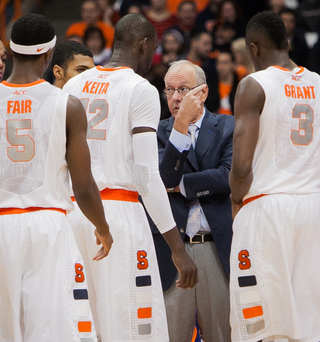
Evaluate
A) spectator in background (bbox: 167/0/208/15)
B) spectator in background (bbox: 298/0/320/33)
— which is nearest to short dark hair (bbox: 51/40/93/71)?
spectator in background (bbox: 298/0/320/33)

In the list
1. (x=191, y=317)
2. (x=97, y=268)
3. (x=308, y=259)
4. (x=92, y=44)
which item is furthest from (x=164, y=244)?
(x=92, y=44)

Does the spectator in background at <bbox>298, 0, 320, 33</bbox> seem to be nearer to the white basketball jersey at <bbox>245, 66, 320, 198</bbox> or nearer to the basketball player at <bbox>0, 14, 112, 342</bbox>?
the white basketball jersey at <bbox>245, 66, 320, 198</bbox>

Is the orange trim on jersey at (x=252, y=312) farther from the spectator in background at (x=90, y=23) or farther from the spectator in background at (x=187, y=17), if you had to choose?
the spectator in background at (x=90, y=23)

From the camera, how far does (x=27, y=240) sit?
3.10 meters

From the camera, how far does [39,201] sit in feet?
10.4

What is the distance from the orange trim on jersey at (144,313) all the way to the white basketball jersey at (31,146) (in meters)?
0.88

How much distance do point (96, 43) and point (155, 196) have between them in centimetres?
626

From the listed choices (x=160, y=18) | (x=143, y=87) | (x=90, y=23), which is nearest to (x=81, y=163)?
(x=143, y=87)

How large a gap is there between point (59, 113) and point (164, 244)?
63.3 inches

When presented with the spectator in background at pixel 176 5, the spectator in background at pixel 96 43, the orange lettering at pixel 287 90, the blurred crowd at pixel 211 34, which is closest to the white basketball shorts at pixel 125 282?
the orange lettering at pixel 287 90

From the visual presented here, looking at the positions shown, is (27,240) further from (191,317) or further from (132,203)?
(191,317)

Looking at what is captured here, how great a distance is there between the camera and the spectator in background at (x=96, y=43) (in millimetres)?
9500

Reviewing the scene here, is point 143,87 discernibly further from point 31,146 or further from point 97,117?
point 31,146

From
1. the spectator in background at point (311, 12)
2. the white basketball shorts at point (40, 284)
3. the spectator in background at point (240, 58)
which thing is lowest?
the white basketball shorts at point (40, 284)
